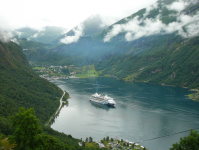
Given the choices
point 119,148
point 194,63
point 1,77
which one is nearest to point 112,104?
point 119,148

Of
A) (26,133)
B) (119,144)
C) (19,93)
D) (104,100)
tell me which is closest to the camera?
(26,133)

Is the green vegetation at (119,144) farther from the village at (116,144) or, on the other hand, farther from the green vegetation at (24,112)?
the green vegetation at (24,112)

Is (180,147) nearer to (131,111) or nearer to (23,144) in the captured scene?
(23,144)

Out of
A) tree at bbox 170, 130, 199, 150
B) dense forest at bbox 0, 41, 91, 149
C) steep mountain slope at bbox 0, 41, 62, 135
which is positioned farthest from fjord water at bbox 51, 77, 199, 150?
tree at bbox 170, 130, 199, 150

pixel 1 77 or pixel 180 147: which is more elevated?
pixel 1 77

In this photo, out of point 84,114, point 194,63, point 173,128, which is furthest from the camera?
point 194,63

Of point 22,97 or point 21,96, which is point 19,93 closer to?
point 21,96

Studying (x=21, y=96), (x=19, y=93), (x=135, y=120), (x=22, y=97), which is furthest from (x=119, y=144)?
(x=19, y=93)

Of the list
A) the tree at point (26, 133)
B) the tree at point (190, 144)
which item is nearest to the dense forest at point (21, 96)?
the tree at point (26, 133)

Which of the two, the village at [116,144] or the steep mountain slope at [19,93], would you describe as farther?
the steep mountain slope at [19,93]

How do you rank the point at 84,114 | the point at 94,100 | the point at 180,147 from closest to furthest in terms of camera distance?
1. the point at 180,147
2. the point at 84,114
3. the point at 94,100

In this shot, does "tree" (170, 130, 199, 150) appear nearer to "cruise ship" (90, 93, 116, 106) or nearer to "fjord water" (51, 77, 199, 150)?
"fjord water" (51, 77, 199, 150)
